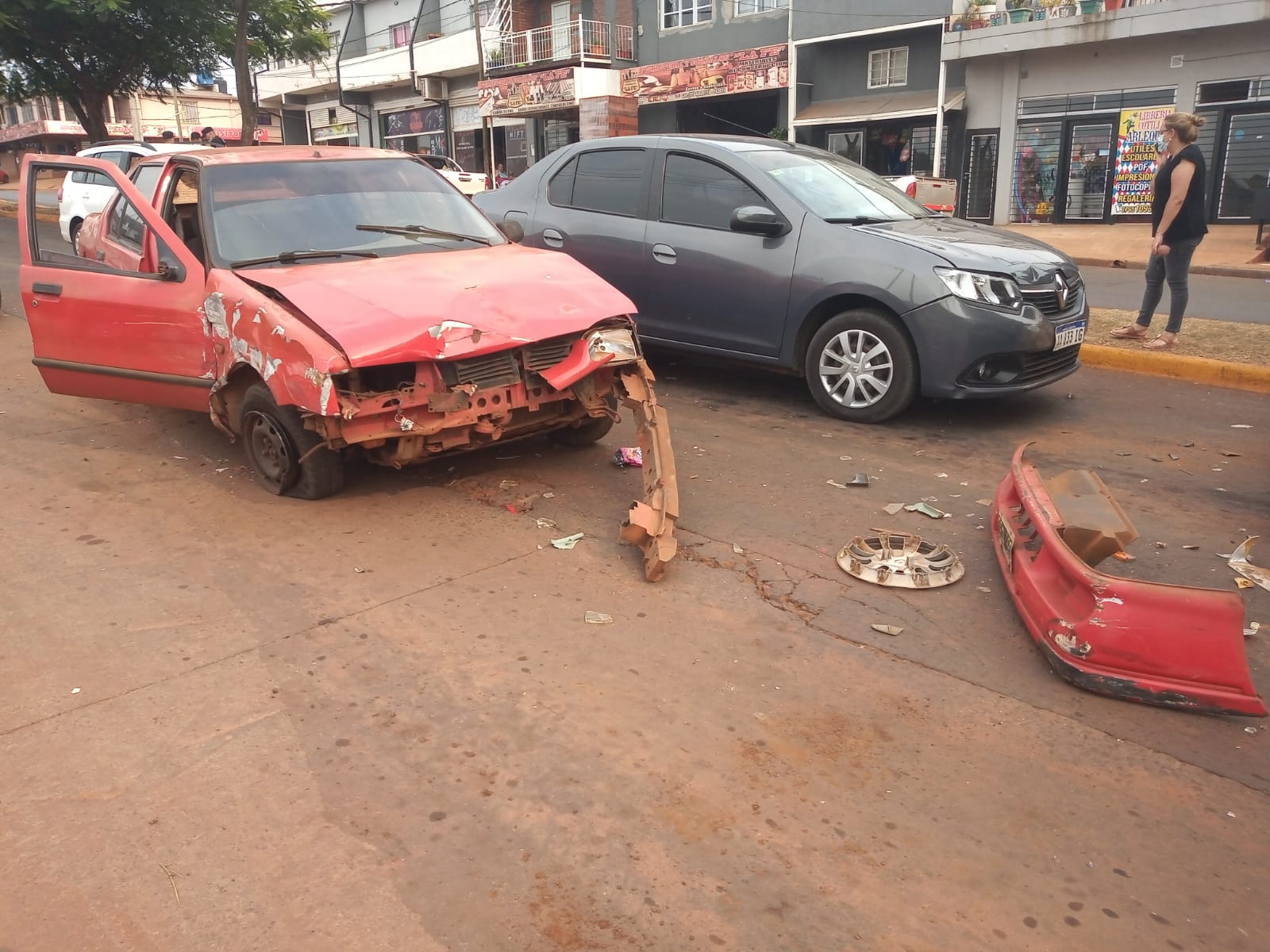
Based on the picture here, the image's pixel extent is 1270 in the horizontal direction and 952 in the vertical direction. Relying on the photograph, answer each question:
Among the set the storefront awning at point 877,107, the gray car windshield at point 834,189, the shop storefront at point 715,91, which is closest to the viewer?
the gray car windshield at point 834,189

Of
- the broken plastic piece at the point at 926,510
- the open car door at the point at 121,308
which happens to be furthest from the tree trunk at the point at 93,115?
the broken plastic piece at the point at 926,510

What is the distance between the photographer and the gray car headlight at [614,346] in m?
4.75

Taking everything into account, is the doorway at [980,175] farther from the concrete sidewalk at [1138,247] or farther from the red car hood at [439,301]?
the red car hood at [439,301]

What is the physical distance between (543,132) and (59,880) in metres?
32.7

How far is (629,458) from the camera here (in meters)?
5.63

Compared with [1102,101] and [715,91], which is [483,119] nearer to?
[715,91]

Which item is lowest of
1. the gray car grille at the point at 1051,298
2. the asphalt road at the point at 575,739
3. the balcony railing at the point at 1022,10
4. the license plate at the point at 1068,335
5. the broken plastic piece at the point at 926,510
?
the asphalt road at the point at 575,739

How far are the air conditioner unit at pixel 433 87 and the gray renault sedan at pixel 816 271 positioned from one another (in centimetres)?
3091

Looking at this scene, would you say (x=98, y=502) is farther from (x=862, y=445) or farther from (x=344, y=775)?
(x=862, y=445)

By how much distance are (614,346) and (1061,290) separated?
329 cm

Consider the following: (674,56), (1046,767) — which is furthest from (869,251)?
(674,56)

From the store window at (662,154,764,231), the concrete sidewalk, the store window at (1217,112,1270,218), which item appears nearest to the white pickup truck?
the concrete sidewalk

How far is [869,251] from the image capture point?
6.21 m

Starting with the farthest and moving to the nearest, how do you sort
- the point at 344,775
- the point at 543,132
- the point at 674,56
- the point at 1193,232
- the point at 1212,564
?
1. the point at 543,132
2. the point at 674,56
3. the point at 1193,232
4. the point at 1212,564
5. the point at 344,775
